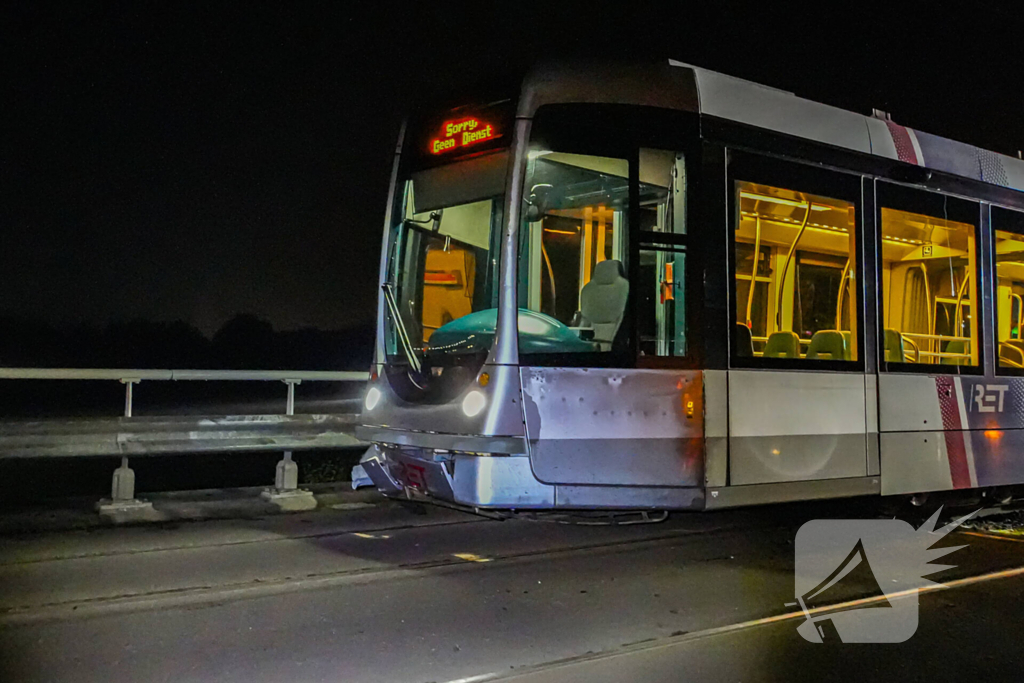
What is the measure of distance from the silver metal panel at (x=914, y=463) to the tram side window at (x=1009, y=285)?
4.49ft

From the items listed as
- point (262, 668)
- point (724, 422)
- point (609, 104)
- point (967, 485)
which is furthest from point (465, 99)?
point (967, 485)

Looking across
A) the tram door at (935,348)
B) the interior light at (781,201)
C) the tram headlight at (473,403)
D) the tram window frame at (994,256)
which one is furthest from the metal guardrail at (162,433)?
the tram window frame at (994,256)

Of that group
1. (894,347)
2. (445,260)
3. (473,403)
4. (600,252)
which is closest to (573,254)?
(600,252)

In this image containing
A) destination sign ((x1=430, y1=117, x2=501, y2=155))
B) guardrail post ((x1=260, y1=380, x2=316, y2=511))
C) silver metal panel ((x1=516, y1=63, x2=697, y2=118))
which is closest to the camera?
silver metal panel ((x1=516, y1=63, x2=697, y2=118))

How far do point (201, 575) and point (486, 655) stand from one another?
2.40 metres

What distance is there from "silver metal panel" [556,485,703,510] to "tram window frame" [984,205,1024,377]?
12.7 ft

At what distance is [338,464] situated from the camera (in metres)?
13.0

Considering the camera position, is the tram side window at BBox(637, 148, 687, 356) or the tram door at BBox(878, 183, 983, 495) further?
the tram door at BBox(878, 183, 983, 495)

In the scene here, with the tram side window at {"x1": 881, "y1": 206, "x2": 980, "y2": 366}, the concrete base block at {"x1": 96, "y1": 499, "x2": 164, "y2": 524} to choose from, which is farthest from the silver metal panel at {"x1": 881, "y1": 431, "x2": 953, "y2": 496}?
the concrete base block at {"x1": 96, "y1": 499, "x2": 164, "y2": 524}

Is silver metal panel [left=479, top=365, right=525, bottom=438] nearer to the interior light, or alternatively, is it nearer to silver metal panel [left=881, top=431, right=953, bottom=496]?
the interior light

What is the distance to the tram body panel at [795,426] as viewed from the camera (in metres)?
6.07

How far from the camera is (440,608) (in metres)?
5.26

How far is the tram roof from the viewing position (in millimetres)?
5852

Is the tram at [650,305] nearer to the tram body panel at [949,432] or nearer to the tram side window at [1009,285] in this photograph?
the tram body panel at [949,432]
